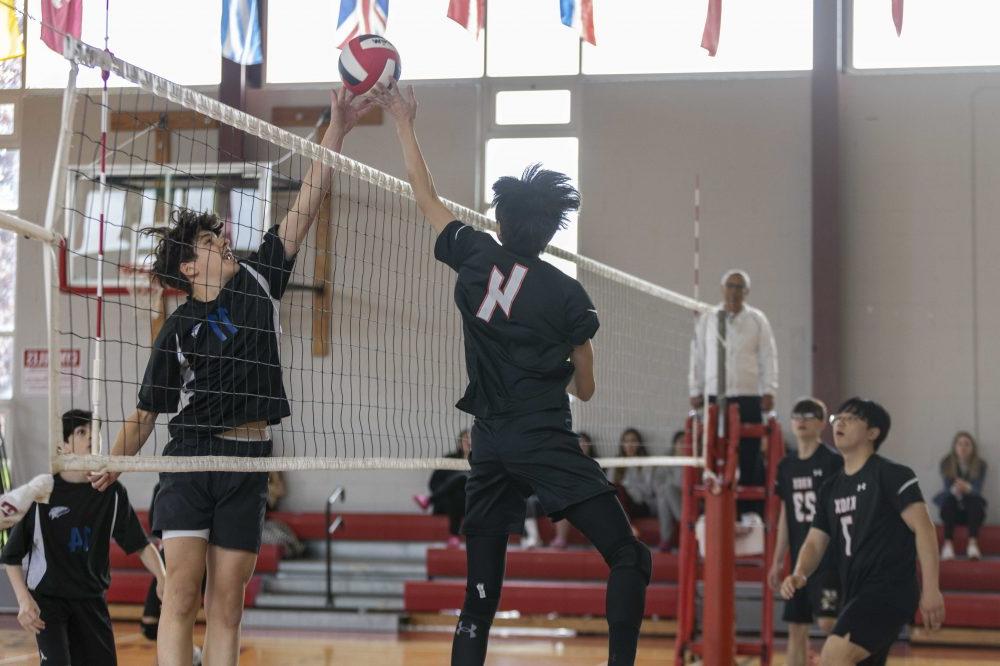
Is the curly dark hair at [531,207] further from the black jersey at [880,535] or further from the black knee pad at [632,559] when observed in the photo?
the black jersey at [880,535]

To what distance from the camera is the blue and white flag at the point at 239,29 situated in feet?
37.5

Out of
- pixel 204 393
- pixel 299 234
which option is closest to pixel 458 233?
pixel 299 234

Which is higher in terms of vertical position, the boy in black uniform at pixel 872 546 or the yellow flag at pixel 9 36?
the yellow flag at pixel 9 36

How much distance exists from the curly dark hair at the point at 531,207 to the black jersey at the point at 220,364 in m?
0.80

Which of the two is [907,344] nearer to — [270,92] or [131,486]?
[270,92]

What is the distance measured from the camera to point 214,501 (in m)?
3.53

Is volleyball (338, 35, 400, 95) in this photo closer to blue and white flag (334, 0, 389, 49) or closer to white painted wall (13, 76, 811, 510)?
blue and white flag (334, 0, 389, 49)

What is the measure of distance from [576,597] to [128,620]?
12.9 ft

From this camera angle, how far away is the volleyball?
3.86 meters

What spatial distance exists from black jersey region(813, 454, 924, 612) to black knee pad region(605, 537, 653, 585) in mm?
1725

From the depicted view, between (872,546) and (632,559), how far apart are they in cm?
184

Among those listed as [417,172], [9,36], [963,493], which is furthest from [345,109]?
Answer: [9,36]

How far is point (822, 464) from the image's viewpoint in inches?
265

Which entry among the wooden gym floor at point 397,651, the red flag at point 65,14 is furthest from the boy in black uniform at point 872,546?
the red flag at point 65,14
